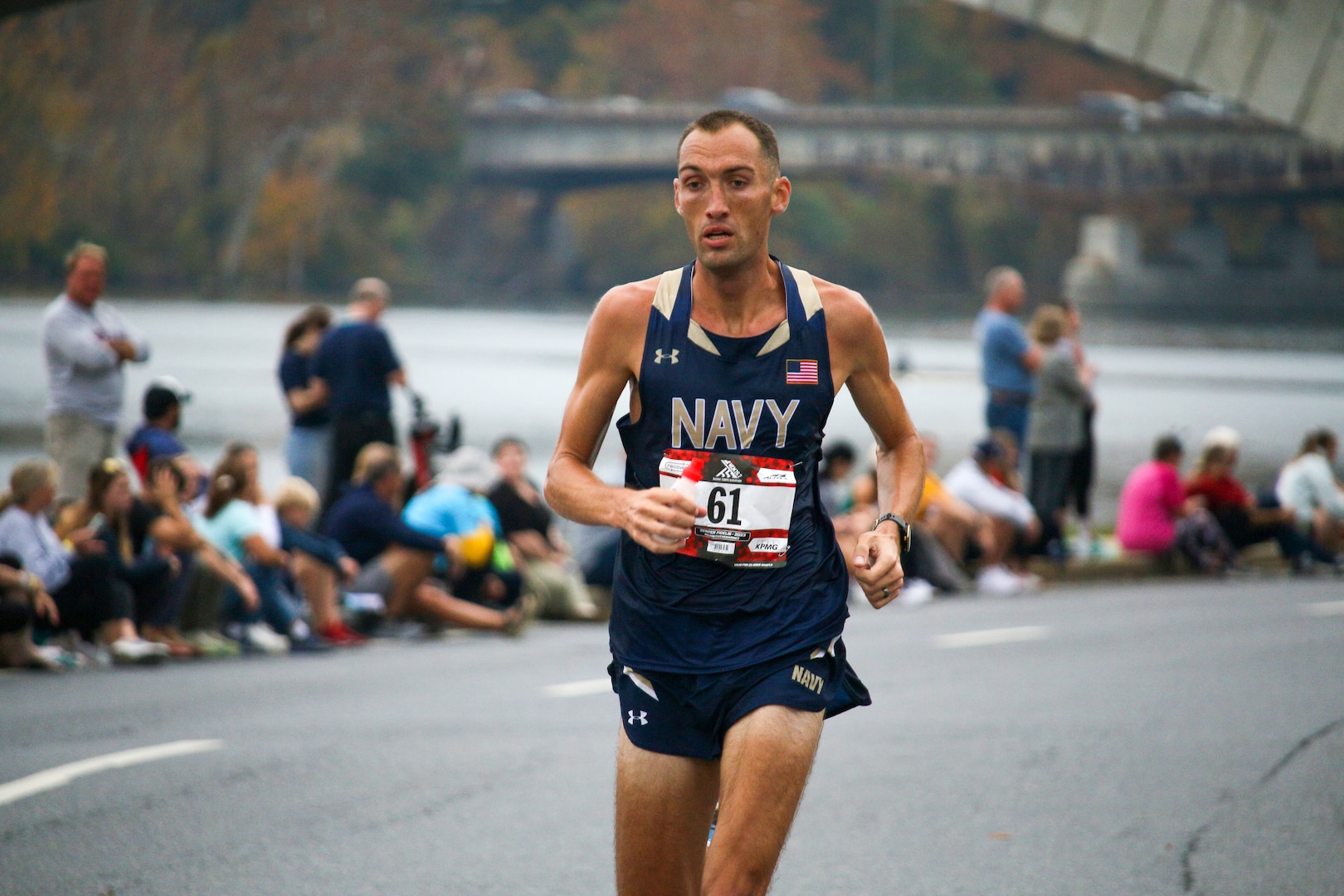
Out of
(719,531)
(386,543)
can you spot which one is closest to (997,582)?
(386,543)

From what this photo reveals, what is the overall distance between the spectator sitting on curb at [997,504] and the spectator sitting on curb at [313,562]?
18.4ft

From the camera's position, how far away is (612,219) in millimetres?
95250

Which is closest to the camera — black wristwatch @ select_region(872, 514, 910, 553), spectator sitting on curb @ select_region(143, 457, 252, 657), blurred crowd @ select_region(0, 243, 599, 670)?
black wristwatch @ select_region(872, 514, 910, 553)

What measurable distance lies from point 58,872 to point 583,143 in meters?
78.4

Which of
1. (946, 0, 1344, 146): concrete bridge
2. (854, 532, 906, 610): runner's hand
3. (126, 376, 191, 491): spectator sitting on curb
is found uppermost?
(946, 0, 1344, 146): concrete bridge

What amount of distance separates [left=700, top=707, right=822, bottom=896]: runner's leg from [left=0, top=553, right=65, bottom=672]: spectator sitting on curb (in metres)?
6.71

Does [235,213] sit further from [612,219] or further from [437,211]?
[612,219]

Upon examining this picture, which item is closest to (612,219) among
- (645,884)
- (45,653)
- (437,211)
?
(437,211)

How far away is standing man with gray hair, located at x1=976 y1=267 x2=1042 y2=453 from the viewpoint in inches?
612

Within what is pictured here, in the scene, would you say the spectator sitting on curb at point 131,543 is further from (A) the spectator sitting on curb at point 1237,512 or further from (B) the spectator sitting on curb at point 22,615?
(A) the spectator sitting on curb at point 1237,512

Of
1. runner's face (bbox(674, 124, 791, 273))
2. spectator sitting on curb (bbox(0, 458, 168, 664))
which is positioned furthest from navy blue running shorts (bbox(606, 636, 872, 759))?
spectator sitting on curb (bbox(0, 458, 168, 664))

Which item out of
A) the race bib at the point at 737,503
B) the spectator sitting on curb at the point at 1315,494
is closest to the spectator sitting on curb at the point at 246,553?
the race bib at the point at 737,503

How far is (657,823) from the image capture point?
4.13 meters

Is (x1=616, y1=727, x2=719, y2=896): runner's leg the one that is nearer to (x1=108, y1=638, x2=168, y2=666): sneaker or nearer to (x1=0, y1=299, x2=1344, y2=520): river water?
(x1=108, y1=638, x2=168, y2=666): sneaker
